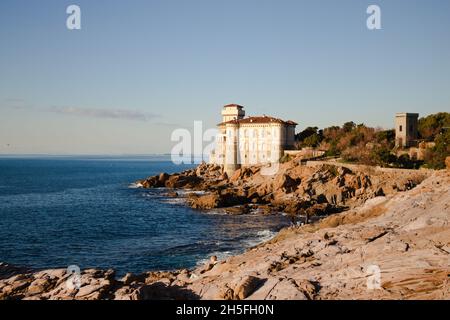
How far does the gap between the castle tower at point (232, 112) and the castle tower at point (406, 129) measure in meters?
34.5

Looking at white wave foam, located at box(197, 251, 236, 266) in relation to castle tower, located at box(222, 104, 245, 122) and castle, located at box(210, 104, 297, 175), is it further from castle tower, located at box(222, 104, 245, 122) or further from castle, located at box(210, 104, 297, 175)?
castle tower, located at box(222, 104, 245, 122)

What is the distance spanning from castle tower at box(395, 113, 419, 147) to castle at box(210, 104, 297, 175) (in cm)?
1998

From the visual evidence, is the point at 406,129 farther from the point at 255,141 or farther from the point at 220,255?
the point at 220,255

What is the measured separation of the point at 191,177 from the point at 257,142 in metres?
14.8

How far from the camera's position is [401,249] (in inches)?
712

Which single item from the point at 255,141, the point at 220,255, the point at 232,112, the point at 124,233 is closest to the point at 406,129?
the point at 255,141

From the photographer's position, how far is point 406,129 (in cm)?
7262

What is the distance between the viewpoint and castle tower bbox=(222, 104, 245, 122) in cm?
9744

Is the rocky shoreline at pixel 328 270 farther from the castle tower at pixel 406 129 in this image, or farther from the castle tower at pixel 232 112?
the castle tower at pixel 232 112

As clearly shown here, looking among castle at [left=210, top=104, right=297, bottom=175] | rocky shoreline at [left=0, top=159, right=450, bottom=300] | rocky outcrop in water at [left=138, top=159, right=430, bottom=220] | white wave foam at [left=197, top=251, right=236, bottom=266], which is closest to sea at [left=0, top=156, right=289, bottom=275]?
white wave foam at [left=197, top=251, right=236, bottom=266]

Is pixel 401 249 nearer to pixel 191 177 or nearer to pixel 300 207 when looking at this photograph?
pixel 300 207

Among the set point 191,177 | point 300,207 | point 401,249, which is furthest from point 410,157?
point 401,249
